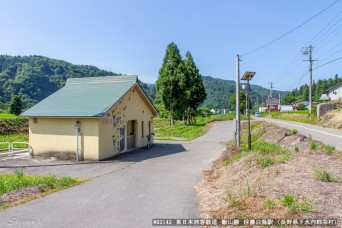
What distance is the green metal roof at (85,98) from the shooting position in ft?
51.4

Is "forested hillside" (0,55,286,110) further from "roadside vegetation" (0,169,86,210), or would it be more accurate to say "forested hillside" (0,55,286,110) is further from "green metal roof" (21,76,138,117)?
"roadside vegetation" (0,169,86,210)

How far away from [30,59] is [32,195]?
390ft

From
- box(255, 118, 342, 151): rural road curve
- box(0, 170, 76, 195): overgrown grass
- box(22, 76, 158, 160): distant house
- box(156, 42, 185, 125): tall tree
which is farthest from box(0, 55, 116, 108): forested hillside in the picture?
box(0, 170, 76, 195): overgrown grass

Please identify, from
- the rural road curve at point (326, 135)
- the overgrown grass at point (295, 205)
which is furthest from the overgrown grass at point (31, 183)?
the rural road curve at point (326, 135)

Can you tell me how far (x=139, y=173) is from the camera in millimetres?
11867

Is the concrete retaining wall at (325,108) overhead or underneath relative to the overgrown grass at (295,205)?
overhead

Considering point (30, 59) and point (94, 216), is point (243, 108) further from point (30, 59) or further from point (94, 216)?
point (30, 59)

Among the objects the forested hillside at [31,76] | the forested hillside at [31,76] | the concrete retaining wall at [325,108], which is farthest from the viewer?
the forested hillside at [31,76]

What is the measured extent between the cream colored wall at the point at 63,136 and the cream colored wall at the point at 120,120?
479 millimetres

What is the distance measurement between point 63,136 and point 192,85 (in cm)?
2839

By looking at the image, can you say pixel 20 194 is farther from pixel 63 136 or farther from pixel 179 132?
pixel 179 132

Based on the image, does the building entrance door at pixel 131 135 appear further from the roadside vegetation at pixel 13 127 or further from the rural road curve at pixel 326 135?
the roadside vegetation at pixel 13 127

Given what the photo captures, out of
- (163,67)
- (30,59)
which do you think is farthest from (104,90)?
(30,59)

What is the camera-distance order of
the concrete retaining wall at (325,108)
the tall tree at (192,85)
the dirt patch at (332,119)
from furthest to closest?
the tall tree at (192,85), the concrete retaining wall at (325,108), the dirt patch at (332,119)
